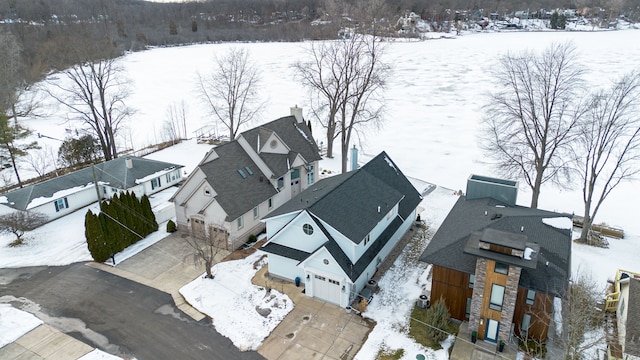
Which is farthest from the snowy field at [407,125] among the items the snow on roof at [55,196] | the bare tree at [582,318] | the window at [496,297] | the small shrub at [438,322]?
the bare tree at [582,318]

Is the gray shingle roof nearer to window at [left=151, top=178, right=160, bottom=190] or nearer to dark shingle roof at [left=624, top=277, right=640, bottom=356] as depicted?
dark shingle roof at [left=624, top=277, right=640, bottom=356]

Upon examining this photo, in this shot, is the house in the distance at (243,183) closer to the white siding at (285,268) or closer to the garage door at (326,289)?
the white siding at (285,268)

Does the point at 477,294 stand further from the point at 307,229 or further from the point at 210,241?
the point at 210,241

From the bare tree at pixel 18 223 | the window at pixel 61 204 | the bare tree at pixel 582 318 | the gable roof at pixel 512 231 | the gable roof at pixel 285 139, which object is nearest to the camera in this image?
the bare tree at pixel 582 318

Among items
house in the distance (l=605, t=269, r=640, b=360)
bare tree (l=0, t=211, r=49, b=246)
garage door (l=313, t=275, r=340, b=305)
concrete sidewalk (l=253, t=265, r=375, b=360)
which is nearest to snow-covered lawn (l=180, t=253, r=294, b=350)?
concrete sidewalk (l=253, t=265, r=375, b=360)

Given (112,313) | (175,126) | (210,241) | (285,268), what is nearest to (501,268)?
(285,268)

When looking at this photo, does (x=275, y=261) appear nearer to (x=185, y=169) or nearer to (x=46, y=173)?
(x=185, y=169)
